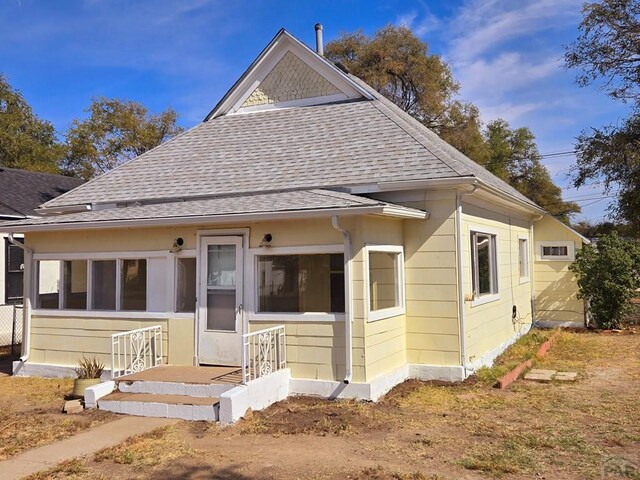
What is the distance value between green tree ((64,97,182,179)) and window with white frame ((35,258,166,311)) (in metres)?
23.9

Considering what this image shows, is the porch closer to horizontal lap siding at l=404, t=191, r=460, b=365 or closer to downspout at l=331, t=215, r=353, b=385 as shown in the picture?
downspout at l=331, t=215, r=353, b=385

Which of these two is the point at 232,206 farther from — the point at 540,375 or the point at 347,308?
the point at 540,375

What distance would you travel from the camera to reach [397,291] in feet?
28.7

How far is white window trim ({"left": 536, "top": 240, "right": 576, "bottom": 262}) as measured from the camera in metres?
15.6

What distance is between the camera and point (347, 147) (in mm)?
10367

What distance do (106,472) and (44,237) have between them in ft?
20.2

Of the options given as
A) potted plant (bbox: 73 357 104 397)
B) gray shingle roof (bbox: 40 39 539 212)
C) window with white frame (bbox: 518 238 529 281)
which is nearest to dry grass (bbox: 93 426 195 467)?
potted plant (bbox: 73 357 104 397)

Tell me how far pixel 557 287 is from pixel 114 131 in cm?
2670

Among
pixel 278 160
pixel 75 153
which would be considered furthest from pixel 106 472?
pixel 75 153

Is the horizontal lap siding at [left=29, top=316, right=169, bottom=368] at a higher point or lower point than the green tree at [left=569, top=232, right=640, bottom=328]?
lower

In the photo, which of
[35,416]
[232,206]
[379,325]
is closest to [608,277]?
[379,325]

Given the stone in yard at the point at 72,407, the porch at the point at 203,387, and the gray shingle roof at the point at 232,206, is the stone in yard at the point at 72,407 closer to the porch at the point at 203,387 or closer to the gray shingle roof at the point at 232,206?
the porch at the point at 203,387

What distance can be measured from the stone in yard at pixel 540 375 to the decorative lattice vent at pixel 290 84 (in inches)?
282

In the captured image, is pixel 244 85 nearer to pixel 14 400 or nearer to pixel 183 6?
pixel 183 6
